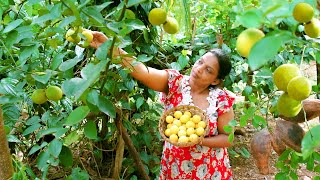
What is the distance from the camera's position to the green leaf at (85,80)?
739 millimetres

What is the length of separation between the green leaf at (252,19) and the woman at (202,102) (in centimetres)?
135

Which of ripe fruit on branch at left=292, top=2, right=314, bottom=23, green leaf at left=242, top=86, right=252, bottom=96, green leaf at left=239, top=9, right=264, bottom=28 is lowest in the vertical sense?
green leaf at left=242, top=86, right=252, bottom=96

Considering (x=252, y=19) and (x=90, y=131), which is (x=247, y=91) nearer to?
(x=90, y=131)

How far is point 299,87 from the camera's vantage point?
0.68 metres

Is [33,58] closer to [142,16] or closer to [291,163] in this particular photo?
[142,16]

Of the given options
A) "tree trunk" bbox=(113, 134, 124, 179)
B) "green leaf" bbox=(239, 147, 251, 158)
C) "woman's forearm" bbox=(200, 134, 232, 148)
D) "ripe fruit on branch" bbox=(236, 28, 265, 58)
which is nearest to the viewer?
"ripe fruit on branch" bbox=(236, 28, 265, 58)

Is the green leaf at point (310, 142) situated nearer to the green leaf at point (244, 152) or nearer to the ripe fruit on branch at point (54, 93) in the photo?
the ripe fruit on branch at point (54, 93)

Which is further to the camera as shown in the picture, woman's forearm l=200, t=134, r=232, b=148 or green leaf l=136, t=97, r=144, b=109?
green leaf l=136, t=97, r=144, b=109

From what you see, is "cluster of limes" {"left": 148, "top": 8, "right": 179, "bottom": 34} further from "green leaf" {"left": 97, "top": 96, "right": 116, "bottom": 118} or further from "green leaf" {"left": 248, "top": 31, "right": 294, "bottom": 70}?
"green leaf" {"left": 248, "top": 31, "right": 294, "bottom": 70}

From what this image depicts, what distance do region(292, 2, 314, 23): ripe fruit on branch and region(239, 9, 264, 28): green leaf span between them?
0.12 metres

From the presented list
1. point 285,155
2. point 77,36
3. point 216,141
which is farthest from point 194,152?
point 77,36

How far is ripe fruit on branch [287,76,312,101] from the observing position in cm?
68

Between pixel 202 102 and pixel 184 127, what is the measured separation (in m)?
0.19

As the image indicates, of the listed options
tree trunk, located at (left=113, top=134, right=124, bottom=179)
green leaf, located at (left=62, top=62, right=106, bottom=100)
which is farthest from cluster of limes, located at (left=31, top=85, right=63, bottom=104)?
tree trunk, located at (left=113, top=134, right=124, bottom=179)
